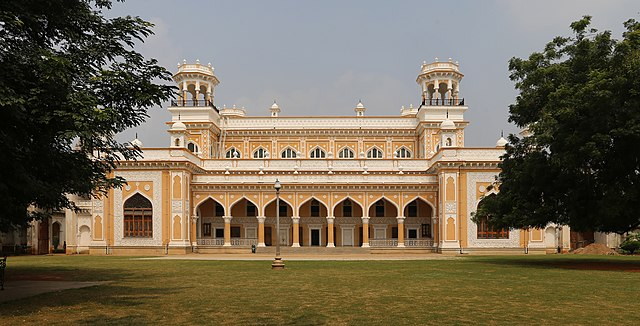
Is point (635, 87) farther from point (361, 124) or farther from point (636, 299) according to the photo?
point (361, 124)

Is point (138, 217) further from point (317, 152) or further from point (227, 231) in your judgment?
point (317, 152)

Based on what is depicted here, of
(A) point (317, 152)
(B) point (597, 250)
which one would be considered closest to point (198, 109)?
(A) point (317, 152)

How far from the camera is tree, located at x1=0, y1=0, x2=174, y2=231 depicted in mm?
14148

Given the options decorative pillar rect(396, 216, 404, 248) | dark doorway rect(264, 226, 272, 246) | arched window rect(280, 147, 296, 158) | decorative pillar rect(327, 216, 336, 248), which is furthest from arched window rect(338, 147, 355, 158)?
decorative pillar rect(396, 216, 404, 248)

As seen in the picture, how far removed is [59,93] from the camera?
564 inches

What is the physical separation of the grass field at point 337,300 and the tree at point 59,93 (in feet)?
10.8

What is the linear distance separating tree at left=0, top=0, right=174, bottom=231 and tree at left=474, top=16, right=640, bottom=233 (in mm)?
17429

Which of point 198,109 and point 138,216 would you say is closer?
point 138,216

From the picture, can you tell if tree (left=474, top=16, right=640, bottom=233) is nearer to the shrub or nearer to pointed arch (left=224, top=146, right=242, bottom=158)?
the shrub

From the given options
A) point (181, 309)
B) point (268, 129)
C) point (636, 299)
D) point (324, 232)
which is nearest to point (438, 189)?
point (324, 232)

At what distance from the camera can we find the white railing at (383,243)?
162 feet

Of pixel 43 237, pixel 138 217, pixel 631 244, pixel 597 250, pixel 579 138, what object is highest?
pixel 579 138

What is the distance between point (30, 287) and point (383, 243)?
34604mm

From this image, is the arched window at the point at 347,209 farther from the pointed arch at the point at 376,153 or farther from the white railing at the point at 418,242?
the pointed arch at the point at 376,153
